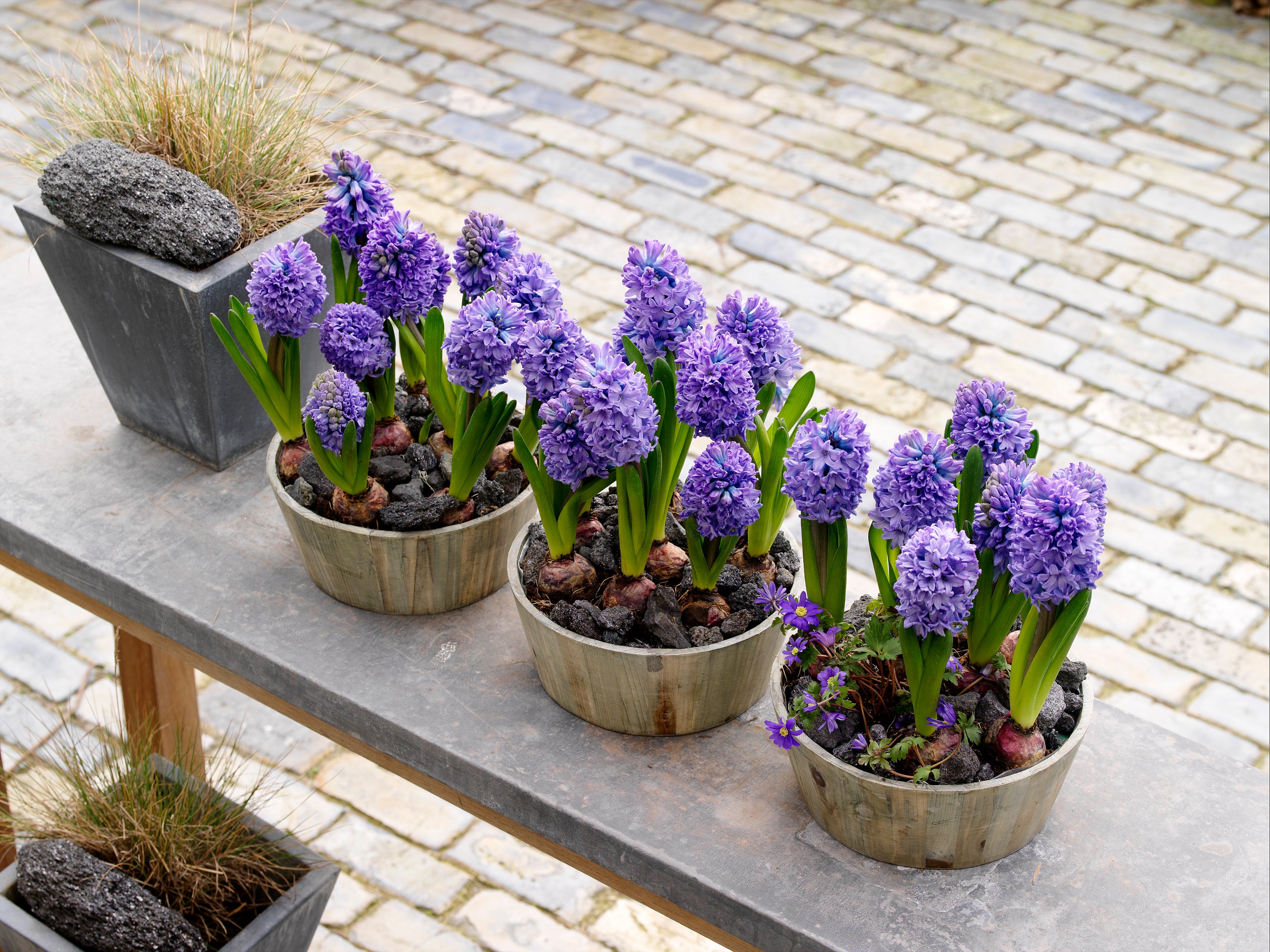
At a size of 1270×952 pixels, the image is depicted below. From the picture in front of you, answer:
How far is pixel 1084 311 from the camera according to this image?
4039mm

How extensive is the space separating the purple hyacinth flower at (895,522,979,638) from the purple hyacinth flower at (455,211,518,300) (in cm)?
61

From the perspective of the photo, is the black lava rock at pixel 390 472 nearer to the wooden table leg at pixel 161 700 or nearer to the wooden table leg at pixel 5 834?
the wooden table leg at pixel 161 700

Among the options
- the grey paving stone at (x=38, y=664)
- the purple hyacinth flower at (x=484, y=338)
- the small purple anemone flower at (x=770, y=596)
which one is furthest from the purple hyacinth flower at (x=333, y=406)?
the grey paving stone at (x=38, y=664)

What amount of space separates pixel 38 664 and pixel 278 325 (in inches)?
72.7

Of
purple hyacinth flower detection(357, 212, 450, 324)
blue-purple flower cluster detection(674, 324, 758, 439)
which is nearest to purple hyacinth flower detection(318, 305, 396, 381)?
purple hyacinth flower detection(357, 212, 450, 324)

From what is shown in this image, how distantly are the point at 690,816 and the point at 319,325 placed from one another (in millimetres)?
705

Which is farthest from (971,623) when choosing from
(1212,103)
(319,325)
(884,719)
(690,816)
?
(1212,103)

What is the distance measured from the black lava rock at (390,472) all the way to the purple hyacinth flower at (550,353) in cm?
31

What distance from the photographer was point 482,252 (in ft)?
5.04

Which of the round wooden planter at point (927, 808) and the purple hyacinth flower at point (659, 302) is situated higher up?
the purple hyacinth flower at point (659, 302)

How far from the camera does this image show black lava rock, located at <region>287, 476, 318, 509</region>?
161 cm

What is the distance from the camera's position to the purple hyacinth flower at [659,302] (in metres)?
1.40

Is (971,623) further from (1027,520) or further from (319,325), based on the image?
(319,325)

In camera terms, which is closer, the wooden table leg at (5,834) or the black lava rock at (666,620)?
the black lava rock at (666,620)
